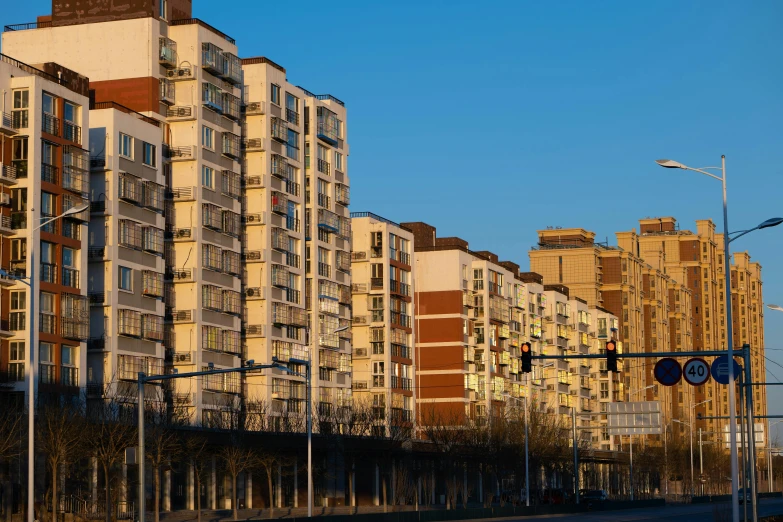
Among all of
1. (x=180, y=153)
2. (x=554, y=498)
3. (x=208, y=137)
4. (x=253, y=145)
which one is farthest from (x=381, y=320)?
(x=180, y=153)

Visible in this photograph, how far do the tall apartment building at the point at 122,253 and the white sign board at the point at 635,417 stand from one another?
3858 cm

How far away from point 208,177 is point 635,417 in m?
38.2

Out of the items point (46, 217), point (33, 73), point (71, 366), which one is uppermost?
point (33, 73)

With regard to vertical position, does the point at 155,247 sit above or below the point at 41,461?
above

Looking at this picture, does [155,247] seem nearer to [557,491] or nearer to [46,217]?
[46,217]

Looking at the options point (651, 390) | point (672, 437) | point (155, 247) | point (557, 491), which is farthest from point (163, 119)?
point (651, 390)

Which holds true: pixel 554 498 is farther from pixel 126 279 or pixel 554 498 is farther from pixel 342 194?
pixel 126 279

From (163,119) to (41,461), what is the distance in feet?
103

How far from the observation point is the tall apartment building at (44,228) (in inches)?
2820

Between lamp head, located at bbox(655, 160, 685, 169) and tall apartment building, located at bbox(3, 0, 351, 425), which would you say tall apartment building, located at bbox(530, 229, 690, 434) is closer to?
tall apartment building, located at bbox(3, 0, 351, 425)

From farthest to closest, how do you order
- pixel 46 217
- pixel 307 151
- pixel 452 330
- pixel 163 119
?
1. pixel 452 330
2. pixel 307 151
3. pixel 163 119
4. pixel 46 217

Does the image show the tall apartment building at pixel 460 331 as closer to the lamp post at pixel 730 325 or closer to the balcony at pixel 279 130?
the balcony at pixel 279 130

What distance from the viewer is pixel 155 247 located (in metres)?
84.8

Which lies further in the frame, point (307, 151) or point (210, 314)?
point (307, 151)
